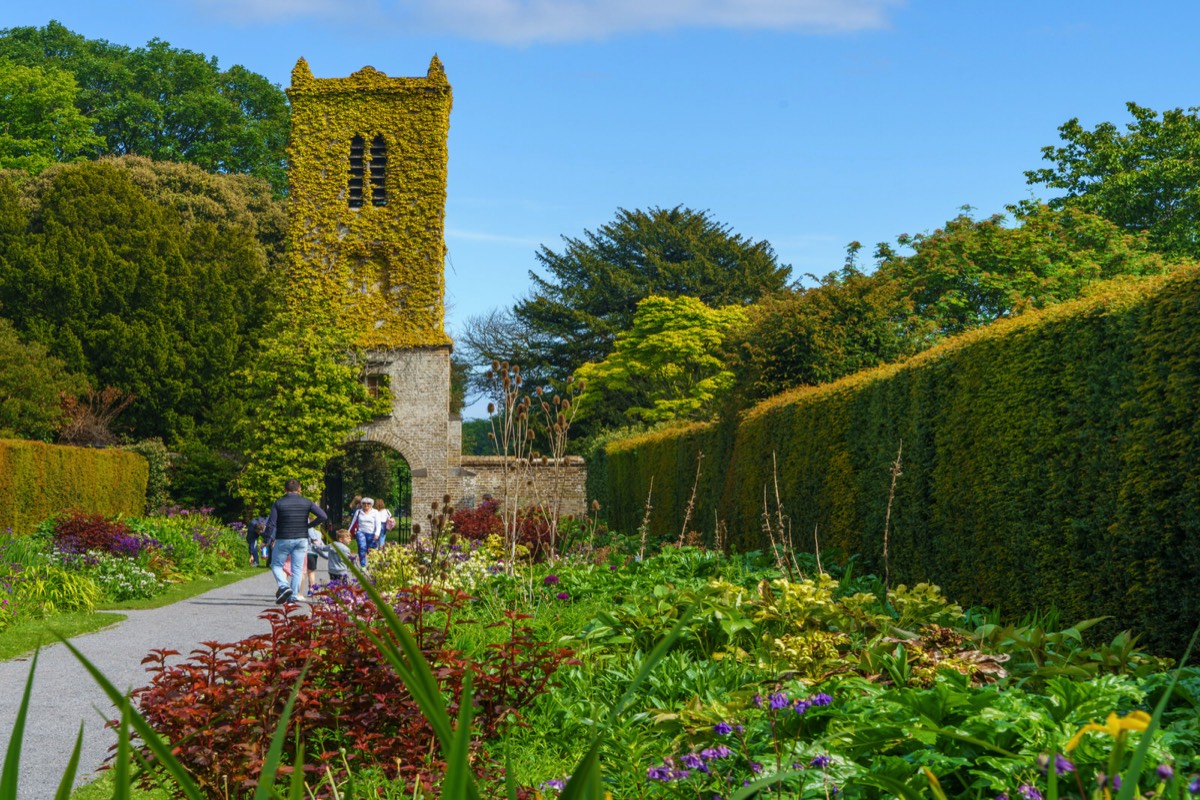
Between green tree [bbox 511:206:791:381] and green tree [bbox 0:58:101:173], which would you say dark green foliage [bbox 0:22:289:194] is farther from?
green tree [bbox 511:206:791:381]

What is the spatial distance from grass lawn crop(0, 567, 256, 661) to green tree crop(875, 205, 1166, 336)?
604 inches

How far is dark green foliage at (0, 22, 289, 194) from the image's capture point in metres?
41.9


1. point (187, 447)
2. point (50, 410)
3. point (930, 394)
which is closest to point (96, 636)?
point (930, 394)

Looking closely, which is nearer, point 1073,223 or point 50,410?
point 1073,223

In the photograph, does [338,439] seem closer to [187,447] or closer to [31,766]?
[187,447]

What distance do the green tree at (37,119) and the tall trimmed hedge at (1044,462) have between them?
34.7 metres

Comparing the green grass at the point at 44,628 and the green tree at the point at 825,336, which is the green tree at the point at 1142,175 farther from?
the green grass at the point at 44,628

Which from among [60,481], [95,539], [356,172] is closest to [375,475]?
[356,172]

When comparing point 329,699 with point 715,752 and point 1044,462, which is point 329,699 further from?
point 1044,462

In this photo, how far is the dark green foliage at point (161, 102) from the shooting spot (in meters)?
41.9

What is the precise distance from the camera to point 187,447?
1222 inches

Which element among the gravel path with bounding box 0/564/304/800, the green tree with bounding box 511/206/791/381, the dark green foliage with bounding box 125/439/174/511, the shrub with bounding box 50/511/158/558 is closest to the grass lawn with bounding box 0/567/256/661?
the gravel path with bounding box 0/564/304/800

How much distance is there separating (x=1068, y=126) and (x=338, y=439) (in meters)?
21.7

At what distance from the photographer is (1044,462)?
7.01m
